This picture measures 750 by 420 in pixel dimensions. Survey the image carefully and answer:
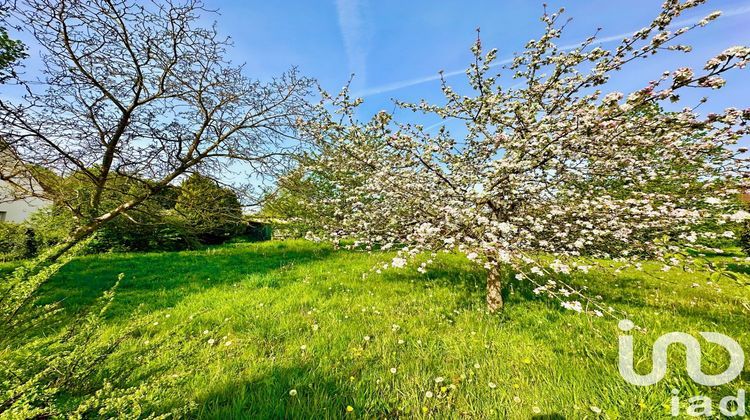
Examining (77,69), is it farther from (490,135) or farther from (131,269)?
(131,269)

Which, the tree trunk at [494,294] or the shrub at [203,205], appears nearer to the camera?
the shrub at [203,205]

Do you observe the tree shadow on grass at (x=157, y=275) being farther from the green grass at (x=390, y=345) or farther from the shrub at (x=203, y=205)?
the shrub at (x=203, y=205)

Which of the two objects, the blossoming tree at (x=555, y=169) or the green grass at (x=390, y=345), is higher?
the blossoming tree at (x=555, y=169)

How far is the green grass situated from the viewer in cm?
256

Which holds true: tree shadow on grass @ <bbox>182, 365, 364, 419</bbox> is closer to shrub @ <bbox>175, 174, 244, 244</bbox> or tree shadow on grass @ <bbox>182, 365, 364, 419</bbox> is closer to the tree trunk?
shrub @ <bbox>175, 174, 244, 244</bbox>

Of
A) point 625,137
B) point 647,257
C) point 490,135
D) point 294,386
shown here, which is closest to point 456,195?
point 490,135

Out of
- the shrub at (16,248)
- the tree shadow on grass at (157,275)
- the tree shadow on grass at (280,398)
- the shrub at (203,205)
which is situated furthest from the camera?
the shrub at (16,248)

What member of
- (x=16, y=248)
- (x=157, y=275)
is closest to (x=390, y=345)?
(x=157, y=275)

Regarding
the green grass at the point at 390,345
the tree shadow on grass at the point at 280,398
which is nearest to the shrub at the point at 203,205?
the green grass at the point at 390,345

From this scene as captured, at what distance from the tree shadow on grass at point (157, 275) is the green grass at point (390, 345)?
0.24ft

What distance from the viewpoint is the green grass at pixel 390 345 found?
2561 millimetres

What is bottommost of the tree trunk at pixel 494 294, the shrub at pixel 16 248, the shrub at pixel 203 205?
the shrub at pixel 16 248

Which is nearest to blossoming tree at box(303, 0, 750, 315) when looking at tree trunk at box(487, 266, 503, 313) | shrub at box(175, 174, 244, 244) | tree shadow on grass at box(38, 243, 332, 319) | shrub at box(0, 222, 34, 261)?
tree trunk at box(487, 266, 503, 313)

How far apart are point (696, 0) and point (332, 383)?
5876mm
